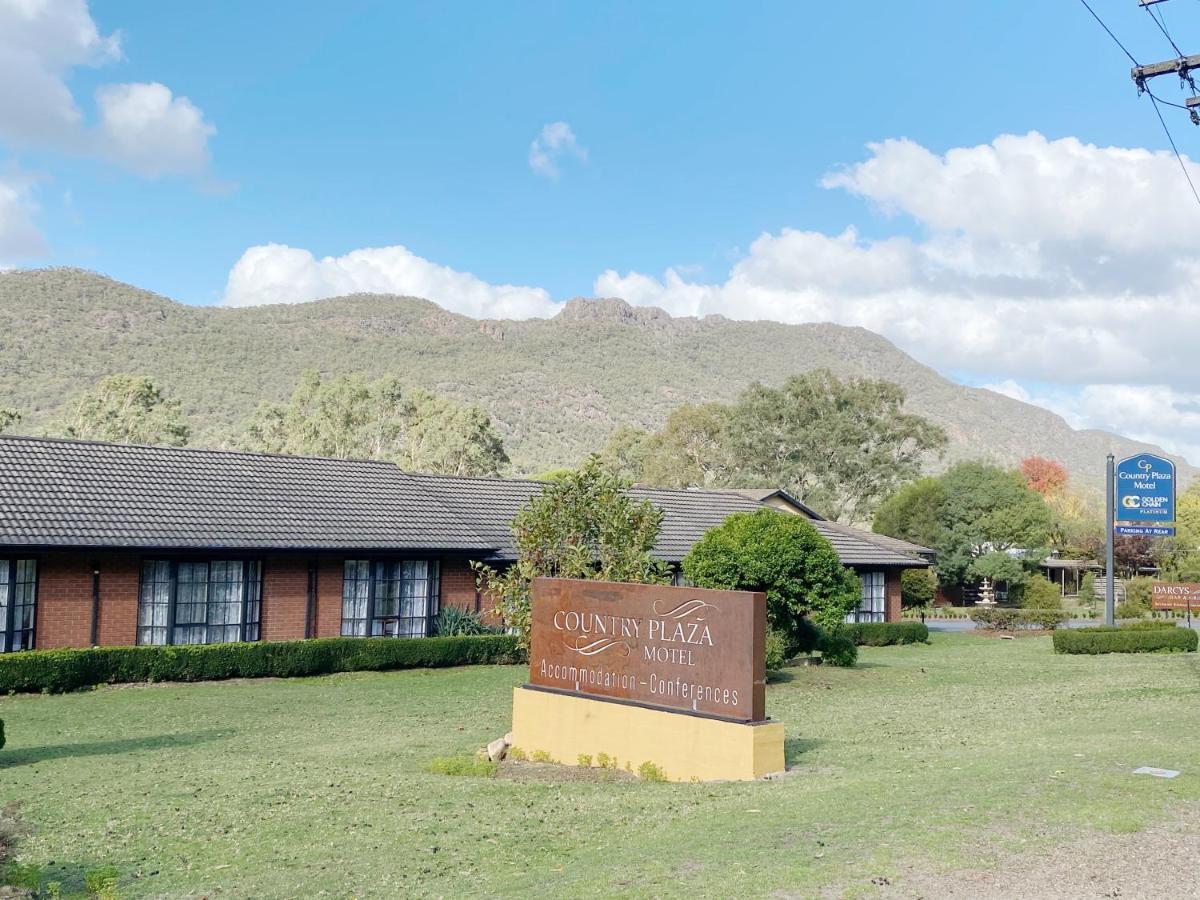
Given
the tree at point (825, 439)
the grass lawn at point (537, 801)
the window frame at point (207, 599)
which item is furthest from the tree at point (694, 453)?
the grass lawn at point (537, 801)

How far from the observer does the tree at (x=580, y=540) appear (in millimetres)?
17984

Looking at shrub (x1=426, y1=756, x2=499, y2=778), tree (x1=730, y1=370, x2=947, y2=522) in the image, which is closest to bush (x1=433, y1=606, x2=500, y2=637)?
shrub (x1=426, y1=756, x2=499, y2=778)

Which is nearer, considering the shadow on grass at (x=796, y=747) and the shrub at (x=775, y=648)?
the shadow on grass at (x=796, y=747)

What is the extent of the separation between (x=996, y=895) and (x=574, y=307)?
162898 millimetres

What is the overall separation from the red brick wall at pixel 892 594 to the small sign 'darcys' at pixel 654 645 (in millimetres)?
27191

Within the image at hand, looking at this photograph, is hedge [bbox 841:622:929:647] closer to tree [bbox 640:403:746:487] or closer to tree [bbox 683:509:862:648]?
tree [bbox 683:509:862:648]

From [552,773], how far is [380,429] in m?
65.6

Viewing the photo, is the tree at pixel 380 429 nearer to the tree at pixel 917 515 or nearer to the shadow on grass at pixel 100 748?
the tree at pixel 917 515

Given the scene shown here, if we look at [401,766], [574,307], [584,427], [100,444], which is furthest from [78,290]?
[401,766]

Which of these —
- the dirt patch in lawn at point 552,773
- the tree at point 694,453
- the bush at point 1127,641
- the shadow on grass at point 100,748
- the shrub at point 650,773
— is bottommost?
the shadow on grass at point 100,748

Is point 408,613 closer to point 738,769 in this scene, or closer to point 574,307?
point 738,769

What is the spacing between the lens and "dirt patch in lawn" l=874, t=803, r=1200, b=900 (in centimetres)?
751

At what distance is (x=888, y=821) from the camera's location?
927cm

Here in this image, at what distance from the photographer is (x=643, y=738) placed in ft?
44.2
